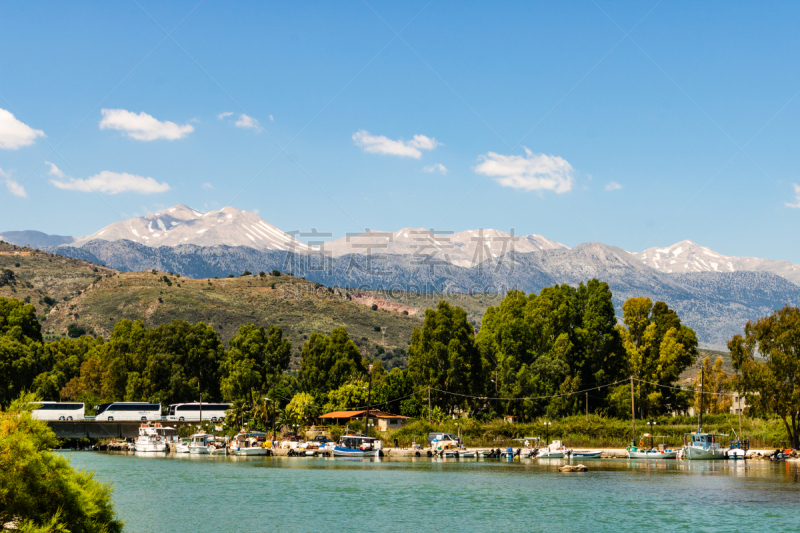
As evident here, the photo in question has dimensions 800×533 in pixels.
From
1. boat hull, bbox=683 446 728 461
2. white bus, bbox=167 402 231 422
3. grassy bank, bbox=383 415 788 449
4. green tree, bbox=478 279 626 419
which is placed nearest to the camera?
boat hull, bbox=683 446 728 461

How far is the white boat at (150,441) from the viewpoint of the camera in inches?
3383

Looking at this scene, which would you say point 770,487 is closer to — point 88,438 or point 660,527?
point 660,527

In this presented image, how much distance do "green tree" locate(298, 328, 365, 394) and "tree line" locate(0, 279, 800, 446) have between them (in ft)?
0.46

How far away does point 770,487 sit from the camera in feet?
137

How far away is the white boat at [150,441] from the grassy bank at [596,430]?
30.6 metres

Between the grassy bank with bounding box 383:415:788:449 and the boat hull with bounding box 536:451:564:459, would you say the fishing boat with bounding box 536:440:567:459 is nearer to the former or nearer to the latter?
the boat hull with bounding box 536:451:564:459

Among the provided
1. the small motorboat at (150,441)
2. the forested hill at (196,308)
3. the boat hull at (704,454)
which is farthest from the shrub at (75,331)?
the boat hull at (704,454)

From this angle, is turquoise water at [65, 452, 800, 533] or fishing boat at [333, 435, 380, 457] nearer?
turquoise water at [65, 452, 800, 533]

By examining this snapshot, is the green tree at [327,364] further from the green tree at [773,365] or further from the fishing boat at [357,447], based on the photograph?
the green tree at [773,365]

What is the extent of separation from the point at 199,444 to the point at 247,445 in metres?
6.75

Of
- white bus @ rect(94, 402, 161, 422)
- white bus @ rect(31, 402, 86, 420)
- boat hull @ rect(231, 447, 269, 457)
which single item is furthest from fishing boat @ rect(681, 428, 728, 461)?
white bus @ rect(31, 402, 86, 420)

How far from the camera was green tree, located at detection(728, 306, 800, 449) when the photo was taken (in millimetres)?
58500

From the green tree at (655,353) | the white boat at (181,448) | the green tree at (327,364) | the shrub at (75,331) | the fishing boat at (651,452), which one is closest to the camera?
the fishing boat at (651,452)

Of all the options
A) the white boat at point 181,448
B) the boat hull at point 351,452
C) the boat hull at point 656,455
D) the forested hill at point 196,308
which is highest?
the forested hill at point 196,308
